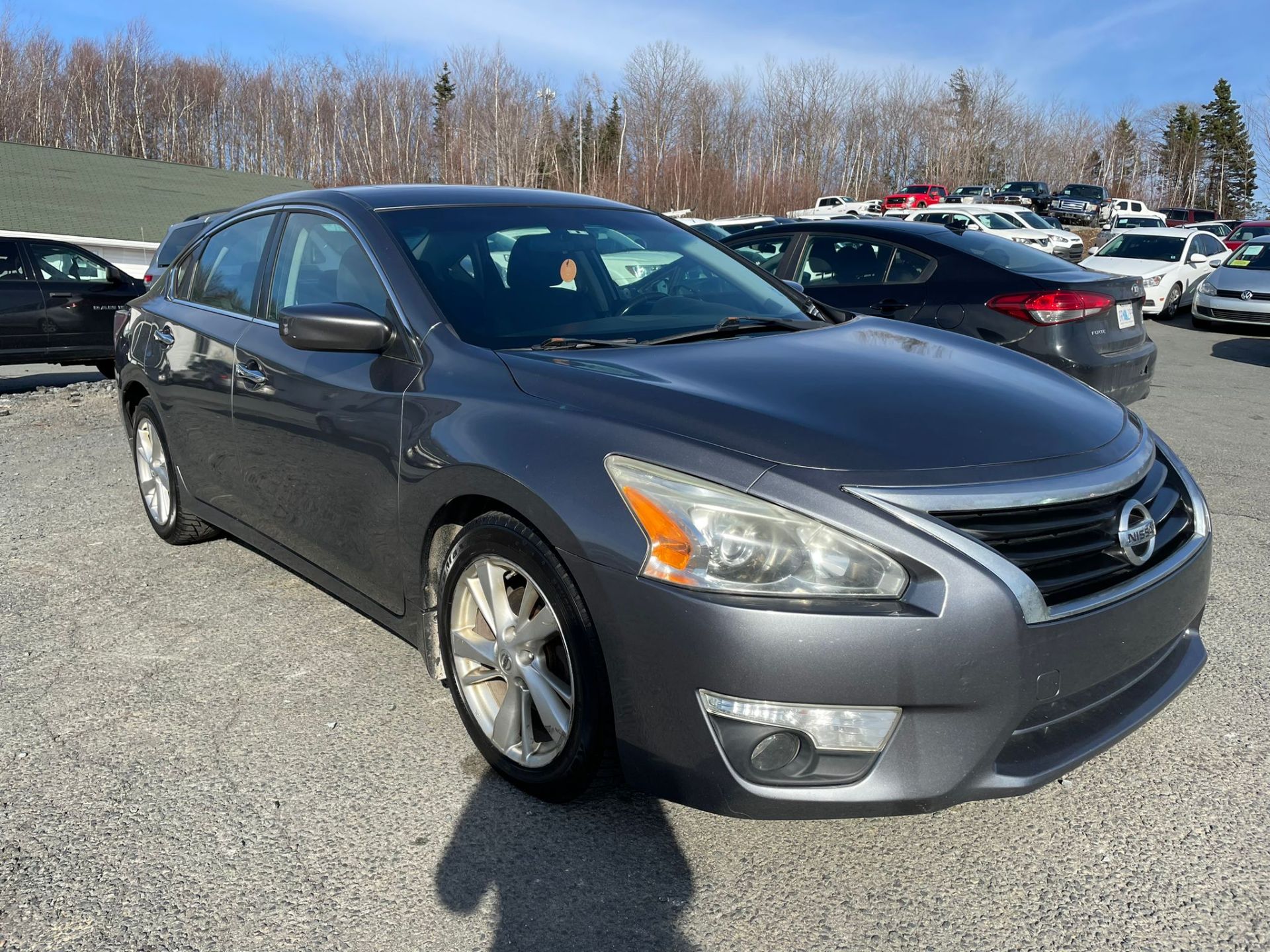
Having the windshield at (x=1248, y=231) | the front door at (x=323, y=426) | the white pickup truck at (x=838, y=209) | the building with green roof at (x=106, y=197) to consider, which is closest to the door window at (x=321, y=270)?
the front door at (x=323, y=426)

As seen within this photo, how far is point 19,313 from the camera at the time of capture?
1188 cm

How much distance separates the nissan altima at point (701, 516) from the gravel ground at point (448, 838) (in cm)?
26

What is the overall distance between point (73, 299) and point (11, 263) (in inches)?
30.9

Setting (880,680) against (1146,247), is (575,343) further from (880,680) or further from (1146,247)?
(1146,247)

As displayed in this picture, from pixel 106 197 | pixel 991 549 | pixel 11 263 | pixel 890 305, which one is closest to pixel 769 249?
pixel 890 305

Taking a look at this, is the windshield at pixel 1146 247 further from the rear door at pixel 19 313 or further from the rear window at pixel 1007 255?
the rear door at pixel 19 313

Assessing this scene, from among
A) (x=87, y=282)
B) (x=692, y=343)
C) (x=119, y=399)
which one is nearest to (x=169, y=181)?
(x=87, y=282)

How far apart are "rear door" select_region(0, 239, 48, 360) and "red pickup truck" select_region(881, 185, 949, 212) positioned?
37.1m

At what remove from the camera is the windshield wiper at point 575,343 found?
9.99ft

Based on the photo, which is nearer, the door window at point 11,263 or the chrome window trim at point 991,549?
the chrome window trim at point 991,549

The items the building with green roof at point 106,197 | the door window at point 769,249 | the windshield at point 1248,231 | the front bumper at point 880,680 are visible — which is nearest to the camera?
the front bumper at point 880,680

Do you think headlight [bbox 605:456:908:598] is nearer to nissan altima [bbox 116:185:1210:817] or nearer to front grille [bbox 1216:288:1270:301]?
nissan altima [bbox 116:185:1210:817]

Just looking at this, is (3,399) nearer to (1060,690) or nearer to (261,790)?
(261,790)

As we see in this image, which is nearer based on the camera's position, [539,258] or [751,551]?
[751,551]
